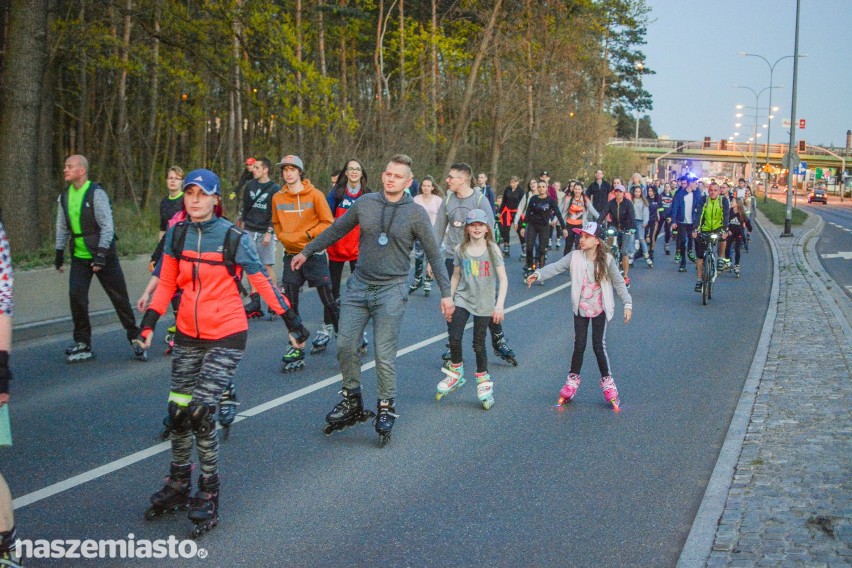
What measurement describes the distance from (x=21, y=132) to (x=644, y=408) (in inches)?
417

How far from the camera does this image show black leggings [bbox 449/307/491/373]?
26.0ft

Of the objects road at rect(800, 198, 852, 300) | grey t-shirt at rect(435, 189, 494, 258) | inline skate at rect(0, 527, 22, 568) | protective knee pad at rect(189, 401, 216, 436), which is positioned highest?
grey t-shirt at rect(435, 189, 494, 258)

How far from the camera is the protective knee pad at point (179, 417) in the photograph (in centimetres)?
489

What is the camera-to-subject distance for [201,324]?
5.08 metres

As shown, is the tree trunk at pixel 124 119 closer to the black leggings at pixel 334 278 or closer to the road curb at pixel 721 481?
the black leggings at pixel 334 278

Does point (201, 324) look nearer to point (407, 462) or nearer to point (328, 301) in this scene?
point (407, 462)

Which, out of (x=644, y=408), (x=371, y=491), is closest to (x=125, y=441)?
(x=371, y=491)

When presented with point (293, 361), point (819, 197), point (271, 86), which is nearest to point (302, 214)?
point (293, 361)

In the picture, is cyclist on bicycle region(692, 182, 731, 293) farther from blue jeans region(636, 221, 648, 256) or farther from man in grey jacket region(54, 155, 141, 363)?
man in grey jacket region(54, 155, 141, 363)

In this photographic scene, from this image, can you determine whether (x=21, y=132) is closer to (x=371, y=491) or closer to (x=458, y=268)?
(x=458, y=268)

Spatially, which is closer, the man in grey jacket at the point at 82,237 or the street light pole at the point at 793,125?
the man in grey jacket at the point at 82,237

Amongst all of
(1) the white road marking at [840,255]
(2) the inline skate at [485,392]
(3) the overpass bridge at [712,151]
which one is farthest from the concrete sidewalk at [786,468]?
(3) the overpass bridge at [712,151]

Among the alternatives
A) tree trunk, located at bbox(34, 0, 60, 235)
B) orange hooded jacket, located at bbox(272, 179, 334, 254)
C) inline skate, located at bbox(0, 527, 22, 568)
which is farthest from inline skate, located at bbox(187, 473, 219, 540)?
tree trunk, located at bbox(34, 0, 60, 235)

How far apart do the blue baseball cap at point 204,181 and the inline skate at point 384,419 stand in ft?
6.91
